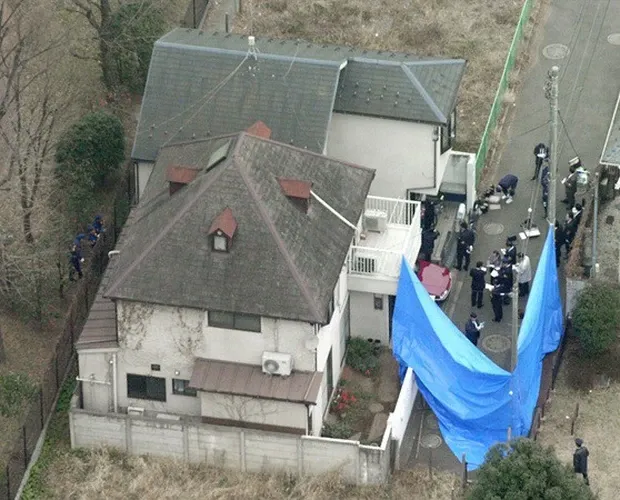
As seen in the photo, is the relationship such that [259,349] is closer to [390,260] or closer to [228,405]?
[228,405]

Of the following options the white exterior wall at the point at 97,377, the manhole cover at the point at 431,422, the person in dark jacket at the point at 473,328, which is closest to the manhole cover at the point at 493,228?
the person in dark jacket at the point at 473,328

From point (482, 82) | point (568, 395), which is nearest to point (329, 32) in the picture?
point (482, 82)

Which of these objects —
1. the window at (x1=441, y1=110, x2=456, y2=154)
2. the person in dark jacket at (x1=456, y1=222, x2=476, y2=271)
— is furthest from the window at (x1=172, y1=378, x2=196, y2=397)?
the window at (x1=441, y1=110, x2=456, y2=154)

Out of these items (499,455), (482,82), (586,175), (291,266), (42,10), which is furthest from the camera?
(482,82)

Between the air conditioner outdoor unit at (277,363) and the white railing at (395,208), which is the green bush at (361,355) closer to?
the white railing at (395,208)

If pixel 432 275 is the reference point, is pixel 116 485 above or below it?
below

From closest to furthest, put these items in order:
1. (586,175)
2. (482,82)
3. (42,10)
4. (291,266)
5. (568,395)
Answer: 1. (291,266)
2. (568,395)
3. (586,175)
4. (42,10)
5. (482,82)

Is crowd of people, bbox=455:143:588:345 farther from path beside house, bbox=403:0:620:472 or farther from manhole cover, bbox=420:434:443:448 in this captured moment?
manhole cover, bbox=420:434:443:448
